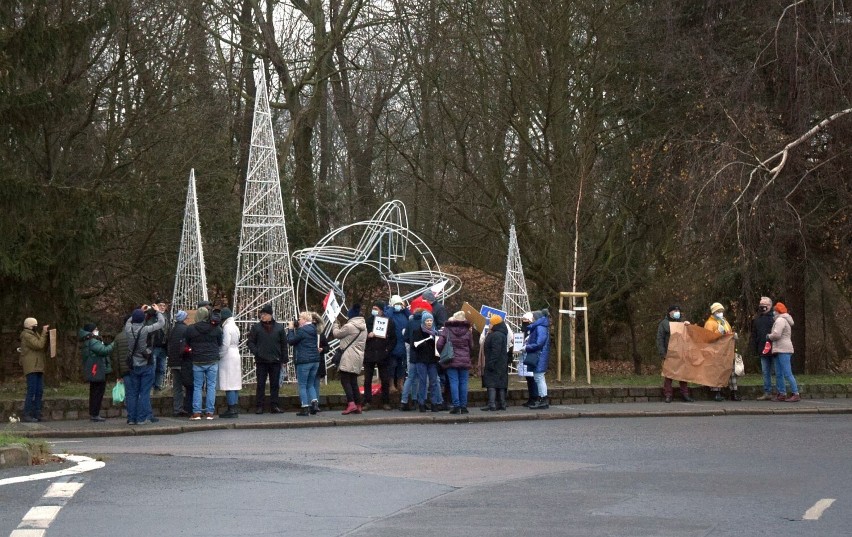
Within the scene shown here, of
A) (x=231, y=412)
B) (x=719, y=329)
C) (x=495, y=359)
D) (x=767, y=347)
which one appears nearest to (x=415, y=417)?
(x=495, y=359)

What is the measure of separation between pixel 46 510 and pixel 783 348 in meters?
16.0

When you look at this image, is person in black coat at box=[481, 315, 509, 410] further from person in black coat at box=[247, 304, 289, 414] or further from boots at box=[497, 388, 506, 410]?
person in black coat at box=[247, 304, 289, 414]

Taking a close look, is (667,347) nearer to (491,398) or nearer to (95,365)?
(491,398)

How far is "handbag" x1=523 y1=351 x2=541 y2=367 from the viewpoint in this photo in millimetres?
22219

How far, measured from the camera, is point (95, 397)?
2036 cm

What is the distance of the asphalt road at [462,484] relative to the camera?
988 centimetres

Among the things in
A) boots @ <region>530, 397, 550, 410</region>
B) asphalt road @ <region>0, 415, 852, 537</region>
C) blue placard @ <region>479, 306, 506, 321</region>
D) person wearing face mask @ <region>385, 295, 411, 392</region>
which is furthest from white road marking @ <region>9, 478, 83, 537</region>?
blue placard @ <region>479, 306, 506, 321</region>

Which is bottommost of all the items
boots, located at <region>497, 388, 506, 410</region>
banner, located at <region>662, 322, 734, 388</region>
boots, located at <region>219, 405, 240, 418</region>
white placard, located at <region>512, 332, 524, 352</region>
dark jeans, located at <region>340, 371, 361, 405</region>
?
boots, located at <region>219, 405, 240, 418</region>

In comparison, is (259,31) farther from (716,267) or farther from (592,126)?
(716,267)

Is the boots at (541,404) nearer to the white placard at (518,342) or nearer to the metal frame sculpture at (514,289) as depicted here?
the white placard at (518,342)

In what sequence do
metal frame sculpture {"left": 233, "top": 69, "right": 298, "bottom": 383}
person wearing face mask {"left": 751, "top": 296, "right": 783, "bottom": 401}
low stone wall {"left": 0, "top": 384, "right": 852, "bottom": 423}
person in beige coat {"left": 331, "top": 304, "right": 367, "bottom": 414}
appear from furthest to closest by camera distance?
1. metal frame sculpture {"left": 233, "top": 69, "right": 298, "bottom": 383}
2. person wearing face mask {"left": 751, "top": 296, "right": 783, "bottom": 401}
3. person in beige coat {"left": 331, "top": 304, "right": 367, "bottom": 414}
4. low stone wall {"left": 0, "top": 384, "right": 852, "bottom": 423}

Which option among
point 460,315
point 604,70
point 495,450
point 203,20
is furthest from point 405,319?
point 203,20

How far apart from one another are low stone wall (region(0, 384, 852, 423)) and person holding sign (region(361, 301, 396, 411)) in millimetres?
442

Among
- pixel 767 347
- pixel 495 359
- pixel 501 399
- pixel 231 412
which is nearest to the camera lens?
pixel 231 412
